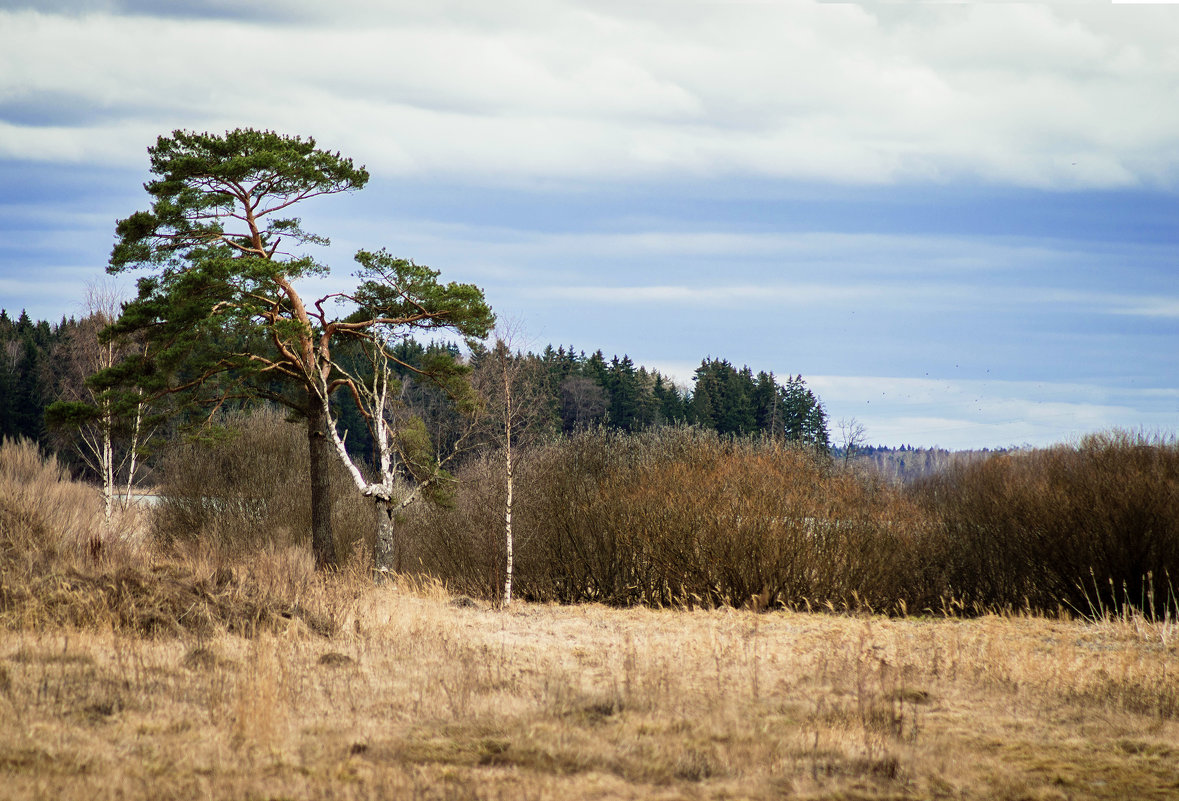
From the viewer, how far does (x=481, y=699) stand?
8.34m

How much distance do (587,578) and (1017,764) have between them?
1468 centimetres

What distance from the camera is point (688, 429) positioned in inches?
945

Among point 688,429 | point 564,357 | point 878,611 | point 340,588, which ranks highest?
point 564,357

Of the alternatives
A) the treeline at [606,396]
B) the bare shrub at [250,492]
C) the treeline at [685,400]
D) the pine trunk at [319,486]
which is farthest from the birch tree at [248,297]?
the treeline at [685,400]

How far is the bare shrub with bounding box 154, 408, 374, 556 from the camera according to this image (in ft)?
88.3

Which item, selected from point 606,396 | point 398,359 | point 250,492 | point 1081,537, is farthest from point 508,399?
point 606,396

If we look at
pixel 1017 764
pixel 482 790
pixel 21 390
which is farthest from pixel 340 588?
pixel 21 390

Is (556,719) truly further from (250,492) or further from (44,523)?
(250,492)

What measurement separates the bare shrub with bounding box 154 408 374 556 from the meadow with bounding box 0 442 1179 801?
13.3 meters

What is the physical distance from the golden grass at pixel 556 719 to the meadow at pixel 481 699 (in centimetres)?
3

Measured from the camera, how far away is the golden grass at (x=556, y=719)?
6207mm

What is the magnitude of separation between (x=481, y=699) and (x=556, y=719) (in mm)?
919

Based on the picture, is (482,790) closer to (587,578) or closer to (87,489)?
(87,489)

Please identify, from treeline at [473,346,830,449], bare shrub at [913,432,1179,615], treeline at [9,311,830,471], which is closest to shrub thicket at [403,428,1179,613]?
bare shrub at [913,432,1179,615]
